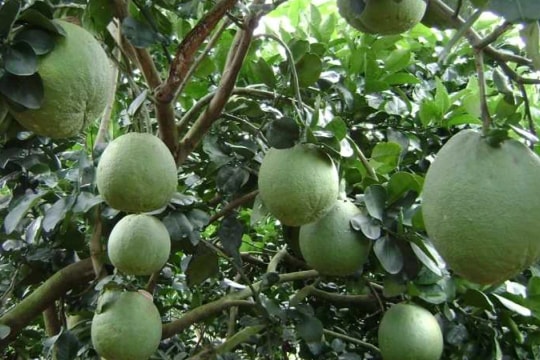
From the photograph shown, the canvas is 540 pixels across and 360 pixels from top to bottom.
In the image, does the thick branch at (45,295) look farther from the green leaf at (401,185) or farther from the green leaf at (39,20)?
the green leaf at (39,20)

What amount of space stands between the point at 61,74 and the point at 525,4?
618mm

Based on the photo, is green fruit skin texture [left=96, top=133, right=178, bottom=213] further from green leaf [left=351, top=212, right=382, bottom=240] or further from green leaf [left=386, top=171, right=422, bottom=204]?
green leaf [left=386, top=171, right=422, bottom=204]

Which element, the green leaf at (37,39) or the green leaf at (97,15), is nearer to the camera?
the green leaf at (37,39)

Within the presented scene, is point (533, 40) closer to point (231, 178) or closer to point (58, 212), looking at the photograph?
point (231, 178)

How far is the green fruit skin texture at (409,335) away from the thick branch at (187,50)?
76cm

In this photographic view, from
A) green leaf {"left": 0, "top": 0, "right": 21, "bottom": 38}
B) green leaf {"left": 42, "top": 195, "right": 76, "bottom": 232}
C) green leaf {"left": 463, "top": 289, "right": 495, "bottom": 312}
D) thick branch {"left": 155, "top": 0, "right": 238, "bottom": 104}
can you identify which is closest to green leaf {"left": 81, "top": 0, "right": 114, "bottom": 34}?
thick branch {"left": 155, "top": 0, "right": 238, "bottom": 104}

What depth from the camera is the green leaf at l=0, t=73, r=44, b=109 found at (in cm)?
87

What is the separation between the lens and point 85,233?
2.13 meters

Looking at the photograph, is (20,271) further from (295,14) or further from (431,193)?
(431,193)

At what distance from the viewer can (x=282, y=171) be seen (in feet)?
3.81

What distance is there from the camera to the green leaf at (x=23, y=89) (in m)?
0.87

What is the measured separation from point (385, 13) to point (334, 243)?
1.75 ft

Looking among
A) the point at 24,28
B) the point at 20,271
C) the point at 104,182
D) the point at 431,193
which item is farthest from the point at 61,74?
the point at 20,271

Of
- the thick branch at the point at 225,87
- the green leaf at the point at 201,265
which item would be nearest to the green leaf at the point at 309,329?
the green leaf at the point at 201,265
